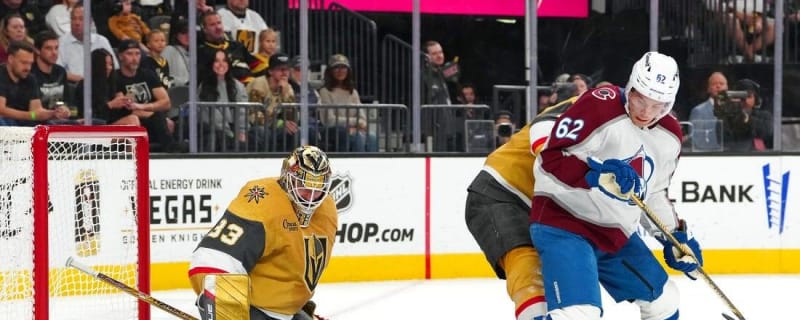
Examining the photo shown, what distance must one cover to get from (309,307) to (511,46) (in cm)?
434

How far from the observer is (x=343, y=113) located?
719cm

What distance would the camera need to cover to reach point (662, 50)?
25.5ft

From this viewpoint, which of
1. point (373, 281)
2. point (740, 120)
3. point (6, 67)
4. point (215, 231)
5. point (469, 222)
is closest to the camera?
point (215, 231)

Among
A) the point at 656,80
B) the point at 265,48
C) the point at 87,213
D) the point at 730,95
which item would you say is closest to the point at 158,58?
the point at 265,48

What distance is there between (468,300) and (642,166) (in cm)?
281

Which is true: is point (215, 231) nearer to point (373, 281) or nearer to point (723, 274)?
point (373, 281)

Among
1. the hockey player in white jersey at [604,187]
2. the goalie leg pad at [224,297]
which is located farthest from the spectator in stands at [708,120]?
the goalie leg pad at [224,297]

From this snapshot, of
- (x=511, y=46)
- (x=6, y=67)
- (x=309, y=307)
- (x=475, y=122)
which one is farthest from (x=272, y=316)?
(x=511, y=46)

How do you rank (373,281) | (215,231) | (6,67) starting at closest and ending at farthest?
1. (215,231)
2. (6,67)
3. (373,281)

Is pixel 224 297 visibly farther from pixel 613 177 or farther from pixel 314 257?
pixel 613 177

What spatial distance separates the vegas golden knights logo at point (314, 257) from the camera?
366 cm

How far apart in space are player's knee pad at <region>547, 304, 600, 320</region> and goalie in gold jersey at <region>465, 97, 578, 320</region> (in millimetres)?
76

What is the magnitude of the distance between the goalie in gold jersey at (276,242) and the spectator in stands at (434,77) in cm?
373

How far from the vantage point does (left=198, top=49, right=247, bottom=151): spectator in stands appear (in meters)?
6.86
